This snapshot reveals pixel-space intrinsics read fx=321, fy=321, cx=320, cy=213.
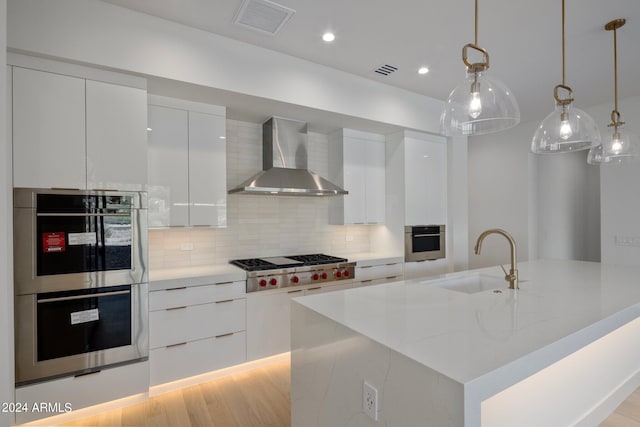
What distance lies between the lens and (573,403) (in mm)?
1803

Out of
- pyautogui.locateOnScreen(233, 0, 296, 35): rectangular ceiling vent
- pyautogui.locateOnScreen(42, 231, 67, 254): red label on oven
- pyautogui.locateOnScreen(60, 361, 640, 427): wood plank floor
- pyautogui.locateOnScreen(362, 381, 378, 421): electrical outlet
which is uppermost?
pyautogui.locateOnScreen(233, 0, 296, 35): rectangular ceiling vent

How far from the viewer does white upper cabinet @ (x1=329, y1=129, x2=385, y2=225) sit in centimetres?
Answer: 380

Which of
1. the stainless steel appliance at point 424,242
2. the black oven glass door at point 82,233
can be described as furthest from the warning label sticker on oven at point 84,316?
the stainless steel appliance at point 424,242

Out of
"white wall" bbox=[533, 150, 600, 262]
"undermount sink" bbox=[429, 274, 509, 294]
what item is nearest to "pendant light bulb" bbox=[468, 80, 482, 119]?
"undermount sink" bbox=[429, 274, 509, 294]

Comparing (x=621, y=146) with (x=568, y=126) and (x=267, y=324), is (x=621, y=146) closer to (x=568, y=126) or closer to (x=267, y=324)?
(x=568, y=126)

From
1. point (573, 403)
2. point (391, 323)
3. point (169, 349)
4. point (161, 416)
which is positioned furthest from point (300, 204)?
point (573, 403)

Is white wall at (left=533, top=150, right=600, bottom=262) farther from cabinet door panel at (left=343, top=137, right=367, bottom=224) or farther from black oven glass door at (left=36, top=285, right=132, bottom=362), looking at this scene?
black oven glass door at (left=36, top=285, right=132, bottom=362)

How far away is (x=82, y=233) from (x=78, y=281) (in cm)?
32

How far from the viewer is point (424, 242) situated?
3996 mm

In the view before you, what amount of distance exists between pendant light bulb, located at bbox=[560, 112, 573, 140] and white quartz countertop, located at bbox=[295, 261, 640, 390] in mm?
916

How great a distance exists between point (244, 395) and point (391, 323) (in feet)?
5.72

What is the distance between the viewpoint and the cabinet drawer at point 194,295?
2.46 m

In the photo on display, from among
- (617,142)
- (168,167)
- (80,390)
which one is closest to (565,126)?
(617,142)

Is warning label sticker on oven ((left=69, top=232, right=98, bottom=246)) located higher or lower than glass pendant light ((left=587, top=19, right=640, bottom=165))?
lower
